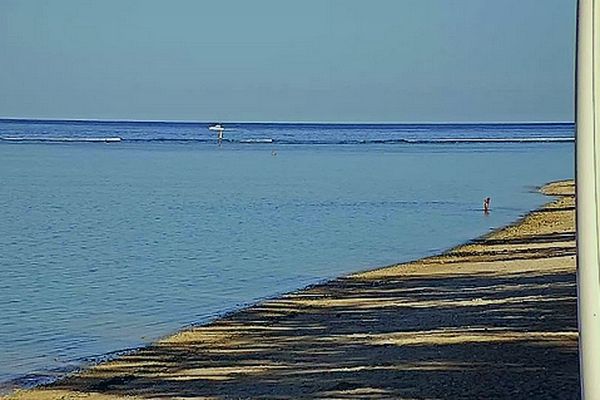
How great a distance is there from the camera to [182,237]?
28.6 metres

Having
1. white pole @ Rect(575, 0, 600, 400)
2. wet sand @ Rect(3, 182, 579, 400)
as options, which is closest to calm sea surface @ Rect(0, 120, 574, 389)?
wet sand @ Rect(3, 182, 579, 400)

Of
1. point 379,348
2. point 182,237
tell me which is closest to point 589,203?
point 379,348

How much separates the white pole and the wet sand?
4.89 m

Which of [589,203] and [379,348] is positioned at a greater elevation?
[589,203]

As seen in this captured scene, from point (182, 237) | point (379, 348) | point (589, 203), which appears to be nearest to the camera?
point (589, 203)

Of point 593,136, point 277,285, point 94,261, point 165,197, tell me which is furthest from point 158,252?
point 593,136

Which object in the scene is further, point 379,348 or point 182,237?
point 182,237

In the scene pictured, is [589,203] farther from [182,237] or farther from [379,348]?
[182,237]

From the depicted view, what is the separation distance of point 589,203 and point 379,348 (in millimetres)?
8426

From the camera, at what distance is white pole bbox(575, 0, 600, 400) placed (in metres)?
4.13

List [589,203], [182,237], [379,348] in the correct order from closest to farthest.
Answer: [589,203], [379,348], [182,237]

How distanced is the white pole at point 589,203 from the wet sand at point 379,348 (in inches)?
192

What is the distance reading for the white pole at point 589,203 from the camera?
4129 mm

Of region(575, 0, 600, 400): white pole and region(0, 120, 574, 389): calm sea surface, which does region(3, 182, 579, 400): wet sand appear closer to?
region(0, 120, 574, 389): calm sea surface
